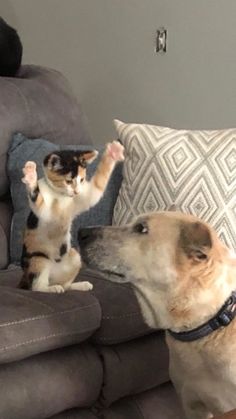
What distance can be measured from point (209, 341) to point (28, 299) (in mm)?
520

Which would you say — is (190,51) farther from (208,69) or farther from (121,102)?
(121,102)

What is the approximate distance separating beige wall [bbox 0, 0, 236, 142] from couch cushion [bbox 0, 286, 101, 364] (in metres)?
1.60

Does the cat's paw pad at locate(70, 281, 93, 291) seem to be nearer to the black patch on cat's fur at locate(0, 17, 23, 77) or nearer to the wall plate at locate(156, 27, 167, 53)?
the black patch on cat's fur at locate(0, 17, 23, 77)

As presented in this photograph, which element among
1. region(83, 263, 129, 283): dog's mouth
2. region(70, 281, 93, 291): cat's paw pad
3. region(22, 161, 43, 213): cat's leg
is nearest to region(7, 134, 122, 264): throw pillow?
region(70, 281, 93, 291): cat's paw pad

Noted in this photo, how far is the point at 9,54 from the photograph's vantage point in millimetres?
2887

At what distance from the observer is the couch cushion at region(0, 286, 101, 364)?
178 cm

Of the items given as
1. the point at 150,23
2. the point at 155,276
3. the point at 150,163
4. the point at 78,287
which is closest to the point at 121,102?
the point at 150,23

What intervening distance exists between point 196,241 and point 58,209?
0.43 metres

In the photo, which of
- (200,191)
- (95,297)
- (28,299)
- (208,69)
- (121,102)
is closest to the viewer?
(28,299)

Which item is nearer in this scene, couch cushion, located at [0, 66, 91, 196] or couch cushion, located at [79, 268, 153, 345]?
couch cushion, located at [79, 268, 153, 345]

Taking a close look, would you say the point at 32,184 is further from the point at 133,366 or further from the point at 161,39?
the point at 161,39

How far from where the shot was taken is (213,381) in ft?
5.60

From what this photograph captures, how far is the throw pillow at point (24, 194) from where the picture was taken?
2557mm

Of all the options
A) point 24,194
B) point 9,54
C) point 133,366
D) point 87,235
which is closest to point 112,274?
point 87,235
